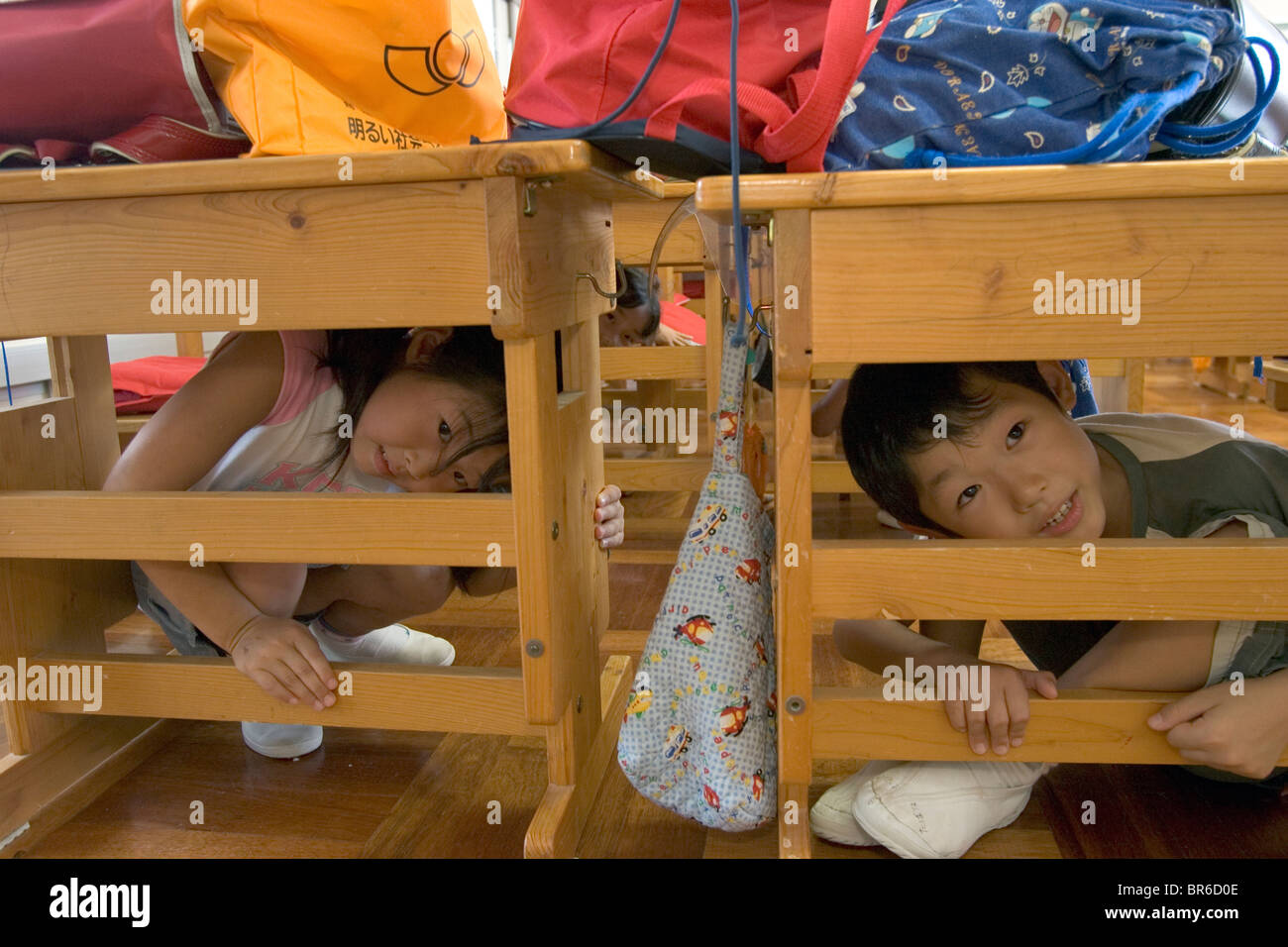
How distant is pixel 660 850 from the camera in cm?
95

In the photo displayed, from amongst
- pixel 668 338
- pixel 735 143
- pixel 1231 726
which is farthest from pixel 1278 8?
pixel 735 143

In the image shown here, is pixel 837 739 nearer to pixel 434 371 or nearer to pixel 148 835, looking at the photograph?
pixel 434 371

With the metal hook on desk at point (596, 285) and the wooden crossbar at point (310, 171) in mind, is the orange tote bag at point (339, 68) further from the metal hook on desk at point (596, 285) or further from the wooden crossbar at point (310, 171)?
the metal hook on desk at point (596, 285)

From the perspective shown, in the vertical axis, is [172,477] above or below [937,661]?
above

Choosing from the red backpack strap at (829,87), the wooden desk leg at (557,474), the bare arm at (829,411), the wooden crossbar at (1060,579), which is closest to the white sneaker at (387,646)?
the wooden desk leg at (557,474)

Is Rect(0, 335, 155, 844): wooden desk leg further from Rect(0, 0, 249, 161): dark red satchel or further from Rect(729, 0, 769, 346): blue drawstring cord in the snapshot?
Rect(729, 0, 769, 346): blue drawstring cord

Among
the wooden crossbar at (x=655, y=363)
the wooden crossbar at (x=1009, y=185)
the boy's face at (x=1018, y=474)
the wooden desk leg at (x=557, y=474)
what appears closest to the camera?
the wooden crossbar at (x=1009, y=185)

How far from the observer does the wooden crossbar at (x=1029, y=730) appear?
2.70 ft

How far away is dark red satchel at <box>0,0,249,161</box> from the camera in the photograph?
809mm

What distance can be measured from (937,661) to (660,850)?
0.31 m

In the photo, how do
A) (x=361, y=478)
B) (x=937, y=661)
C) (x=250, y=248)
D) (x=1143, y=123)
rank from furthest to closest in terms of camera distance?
(x=361, y=478) → (x=937, y=661) → (x=250, y=248) → (x=1143, y=123)

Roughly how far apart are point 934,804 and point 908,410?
1.17 feet

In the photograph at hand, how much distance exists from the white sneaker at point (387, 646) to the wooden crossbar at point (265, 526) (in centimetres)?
39
